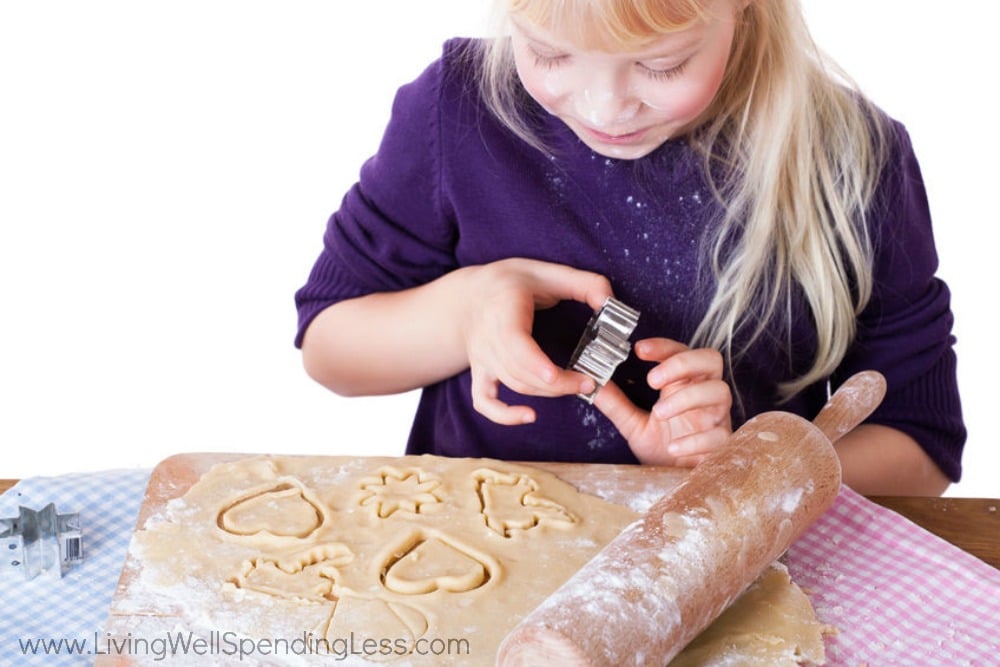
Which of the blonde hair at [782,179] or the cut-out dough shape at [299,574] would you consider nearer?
the cut-out dough shape at [299,574]

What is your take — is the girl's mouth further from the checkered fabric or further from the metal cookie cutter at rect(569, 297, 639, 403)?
the checkered fabric

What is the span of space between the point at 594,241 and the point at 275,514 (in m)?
0.44

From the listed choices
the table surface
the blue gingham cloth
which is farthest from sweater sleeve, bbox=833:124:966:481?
the blue gingham cloth

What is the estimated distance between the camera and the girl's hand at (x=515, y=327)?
3.60ft

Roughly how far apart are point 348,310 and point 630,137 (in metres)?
0.40

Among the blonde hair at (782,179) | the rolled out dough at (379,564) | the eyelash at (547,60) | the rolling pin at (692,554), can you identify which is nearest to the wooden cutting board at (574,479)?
the rolled out dough at (379,564)

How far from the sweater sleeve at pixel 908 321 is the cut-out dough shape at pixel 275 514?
0.60 meters

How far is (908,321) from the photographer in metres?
1.29

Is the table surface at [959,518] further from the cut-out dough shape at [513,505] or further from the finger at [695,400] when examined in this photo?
the cut-out dough shape at [513,505]

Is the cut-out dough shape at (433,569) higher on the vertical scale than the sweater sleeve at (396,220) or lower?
lower

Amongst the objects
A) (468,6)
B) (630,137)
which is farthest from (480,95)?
(468,6)

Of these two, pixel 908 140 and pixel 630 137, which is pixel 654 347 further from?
pixel 908 140

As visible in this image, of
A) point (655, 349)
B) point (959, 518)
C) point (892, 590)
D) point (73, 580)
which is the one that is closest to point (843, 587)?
point (892, 590)

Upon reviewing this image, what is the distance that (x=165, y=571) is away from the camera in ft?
3.14
